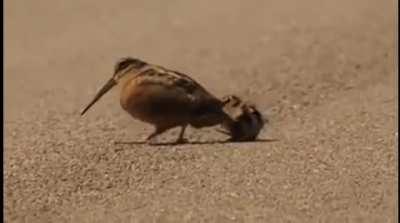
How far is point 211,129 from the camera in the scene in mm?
7301

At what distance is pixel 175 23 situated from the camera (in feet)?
34.8

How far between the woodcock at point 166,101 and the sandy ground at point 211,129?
143mm

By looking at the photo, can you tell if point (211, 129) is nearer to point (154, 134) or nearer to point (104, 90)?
point (154, 134)

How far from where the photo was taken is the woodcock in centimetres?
682

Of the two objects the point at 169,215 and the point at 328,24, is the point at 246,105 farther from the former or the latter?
the point at 328,24

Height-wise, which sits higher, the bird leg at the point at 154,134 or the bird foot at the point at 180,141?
the bird leg at the point at 154,134

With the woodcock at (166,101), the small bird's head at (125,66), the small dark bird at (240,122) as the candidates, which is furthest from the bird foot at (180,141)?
the small bird's head at (125,66)

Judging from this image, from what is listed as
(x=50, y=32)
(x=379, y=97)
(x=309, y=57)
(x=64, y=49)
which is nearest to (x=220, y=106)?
(x=379, y=97)

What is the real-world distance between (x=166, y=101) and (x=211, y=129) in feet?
1.81

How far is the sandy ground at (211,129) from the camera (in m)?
5.96

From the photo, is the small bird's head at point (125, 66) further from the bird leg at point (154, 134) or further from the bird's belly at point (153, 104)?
the bird leg at point (154, 134)

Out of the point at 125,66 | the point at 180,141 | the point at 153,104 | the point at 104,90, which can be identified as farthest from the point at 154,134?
the point at 104,90

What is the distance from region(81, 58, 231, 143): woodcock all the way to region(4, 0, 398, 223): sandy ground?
0.14 m

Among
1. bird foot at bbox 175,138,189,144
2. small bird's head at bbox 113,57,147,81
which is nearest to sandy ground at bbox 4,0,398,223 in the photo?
bird foot at bbox 175,138,189,144
